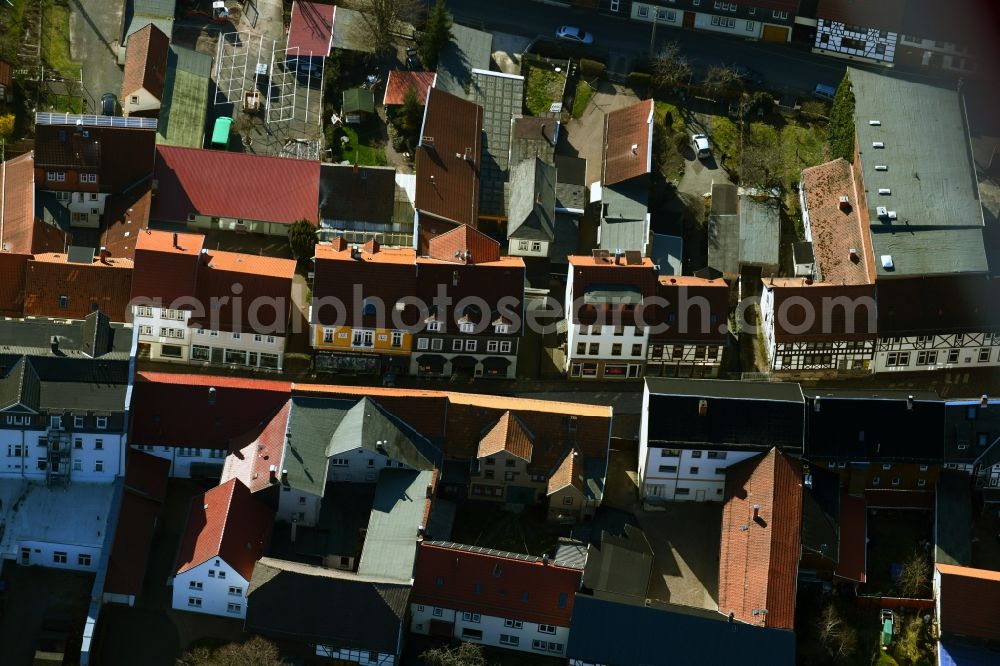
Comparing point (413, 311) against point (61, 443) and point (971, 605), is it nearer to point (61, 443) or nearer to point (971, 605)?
point (61, 443)

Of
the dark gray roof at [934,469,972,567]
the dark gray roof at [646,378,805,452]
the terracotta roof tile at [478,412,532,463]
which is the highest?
the dark gray roof at [646,378,805,452]

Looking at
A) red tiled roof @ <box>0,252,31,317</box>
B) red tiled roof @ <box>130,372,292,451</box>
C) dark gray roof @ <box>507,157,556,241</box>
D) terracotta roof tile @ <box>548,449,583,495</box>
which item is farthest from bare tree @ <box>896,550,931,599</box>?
red tiled roof @ <box>0,252,31,317</box>

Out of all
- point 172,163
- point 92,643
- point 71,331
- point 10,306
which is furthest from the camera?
point 172,163

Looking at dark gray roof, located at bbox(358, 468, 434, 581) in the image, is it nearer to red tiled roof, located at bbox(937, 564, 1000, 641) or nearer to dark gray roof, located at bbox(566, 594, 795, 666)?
dark gray roof, located at bbox(566, 594, 795, 666)

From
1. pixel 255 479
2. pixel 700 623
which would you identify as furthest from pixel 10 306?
pixel 700 623

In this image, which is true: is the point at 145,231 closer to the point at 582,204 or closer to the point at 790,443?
the point at 582,204

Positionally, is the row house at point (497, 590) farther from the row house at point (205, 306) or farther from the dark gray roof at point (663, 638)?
the row house at point (205, 306)
